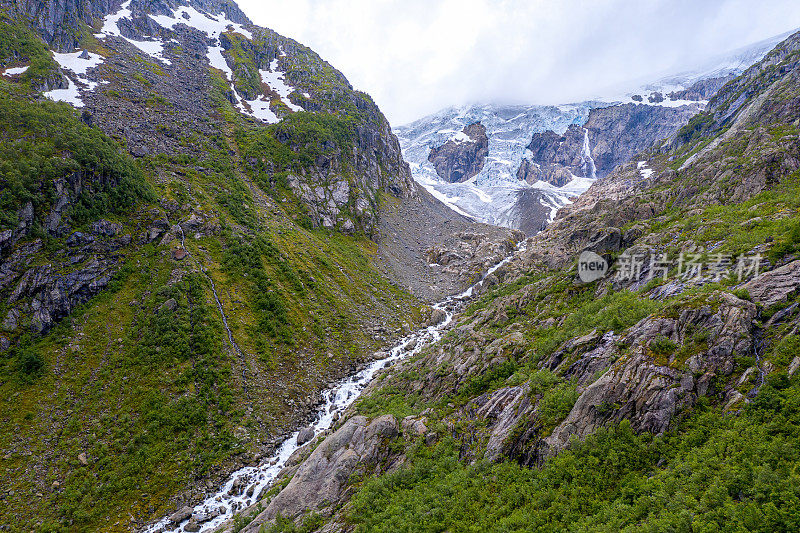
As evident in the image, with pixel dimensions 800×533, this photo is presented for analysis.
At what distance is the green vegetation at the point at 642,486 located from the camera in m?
7.87

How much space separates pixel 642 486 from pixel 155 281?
1741 inches

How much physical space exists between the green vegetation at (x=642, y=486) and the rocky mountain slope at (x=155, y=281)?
67.1ft

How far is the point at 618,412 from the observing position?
1288 centimetres

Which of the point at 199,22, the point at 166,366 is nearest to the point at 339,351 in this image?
the point at 166,366

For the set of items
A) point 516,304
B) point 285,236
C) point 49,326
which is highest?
point 285,236

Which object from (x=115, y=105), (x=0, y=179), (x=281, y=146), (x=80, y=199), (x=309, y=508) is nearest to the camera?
(x=309, y=508)

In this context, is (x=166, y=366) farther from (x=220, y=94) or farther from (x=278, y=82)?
(x=278, y=82)

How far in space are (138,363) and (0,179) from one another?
22411 mm

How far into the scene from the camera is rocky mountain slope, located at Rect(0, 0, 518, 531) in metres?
25.1

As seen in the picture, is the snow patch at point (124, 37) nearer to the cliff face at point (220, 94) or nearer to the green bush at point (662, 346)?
the cliff face at point (220, 94)

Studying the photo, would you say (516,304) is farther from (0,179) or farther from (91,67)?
(91,67)

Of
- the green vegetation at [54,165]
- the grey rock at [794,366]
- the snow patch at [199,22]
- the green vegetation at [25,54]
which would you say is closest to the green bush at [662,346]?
the grey rock at [794,366]

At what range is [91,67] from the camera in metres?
71.1

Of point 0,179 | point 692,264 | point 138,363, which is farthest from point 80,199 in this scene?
point 692,264
